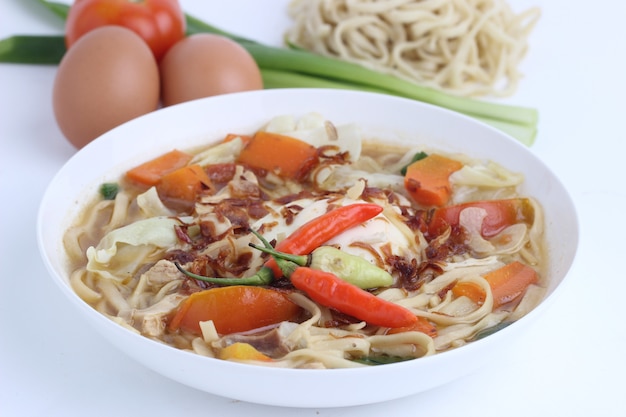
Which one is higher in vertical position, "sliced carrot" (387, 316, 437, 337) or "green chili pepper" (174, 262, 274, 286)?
"sliced carrot" (387, 316, 437, 337)

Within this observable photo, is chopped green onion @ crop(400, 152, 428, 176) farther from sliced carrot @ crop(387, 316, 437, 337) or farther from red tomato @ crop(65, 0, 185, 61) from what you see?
red tomato @ crop(65, 0, 185, 61)

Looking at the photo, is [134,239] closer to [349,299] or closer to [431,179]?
[349,299]

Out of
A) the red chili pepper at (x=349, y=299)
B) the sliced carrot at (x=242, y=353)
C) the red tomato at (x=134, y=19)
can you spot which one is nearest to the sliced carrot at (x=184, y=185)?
the red chili pepper at (x=349, y=299)

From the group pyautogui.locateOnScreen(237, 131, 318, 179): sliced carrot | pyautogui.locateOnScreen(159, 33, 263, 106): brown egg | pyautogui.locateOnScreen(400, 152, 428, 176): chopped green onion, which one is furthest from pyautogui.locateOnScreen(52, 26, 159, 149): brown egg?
pyautogui.locateOnScreen(400, 152, 428, 176): chopped green onion

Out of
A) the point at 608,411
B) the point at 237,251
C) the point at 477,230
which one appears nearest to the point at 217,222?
the point at 237,251

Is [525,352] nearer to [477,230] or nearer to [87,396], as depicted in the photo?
[477,230]

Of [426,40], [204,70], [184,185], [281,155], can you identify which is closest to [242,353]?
[184,185]

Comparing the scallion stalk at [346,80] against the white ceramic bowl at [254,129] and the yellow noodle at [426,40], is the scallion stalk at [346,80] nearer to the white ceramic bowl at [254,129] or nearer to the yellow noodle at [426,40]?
the yellow noodle at [426,40]
